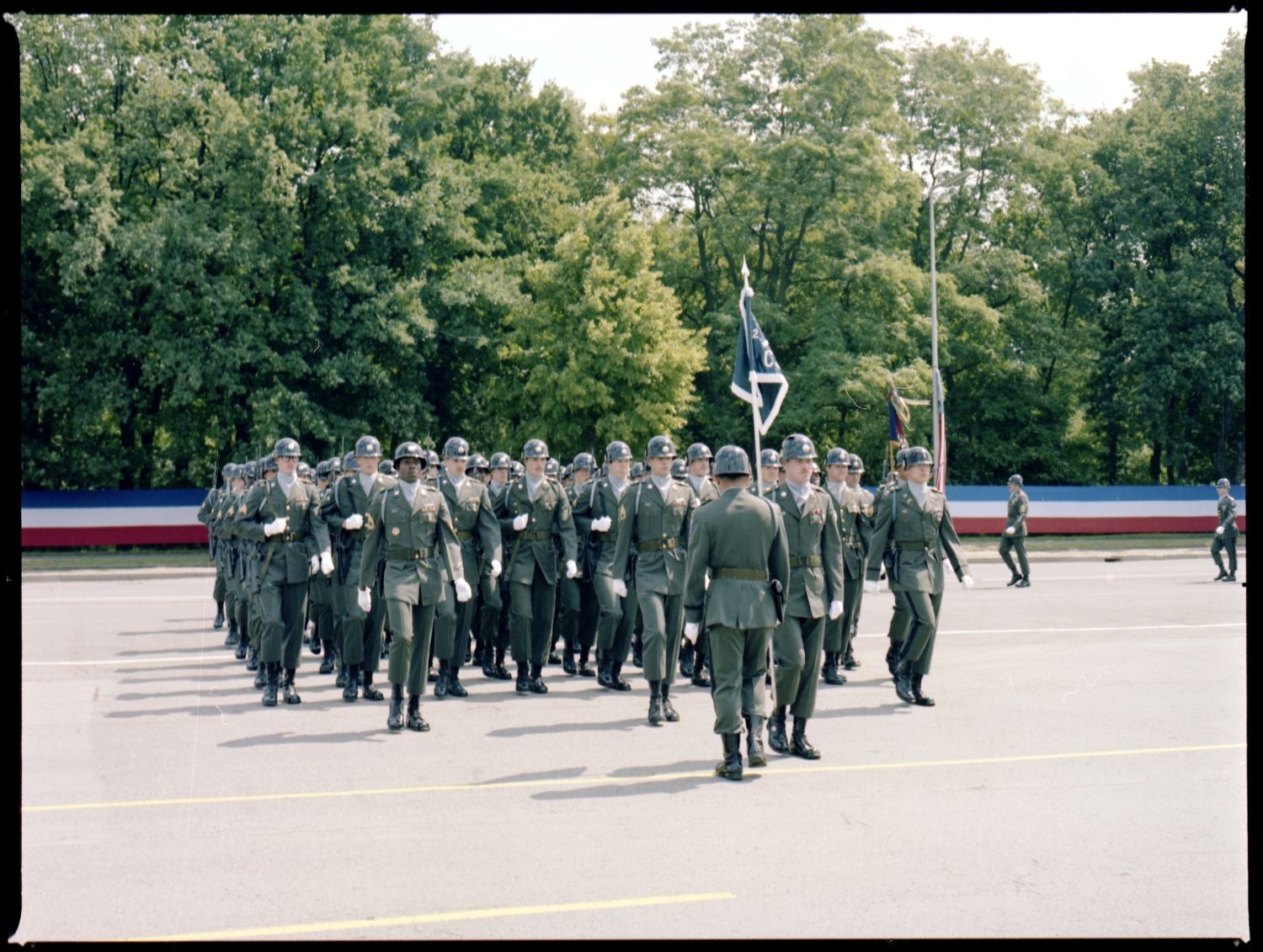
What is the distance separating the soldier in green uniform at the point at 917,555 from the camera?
11.2 m

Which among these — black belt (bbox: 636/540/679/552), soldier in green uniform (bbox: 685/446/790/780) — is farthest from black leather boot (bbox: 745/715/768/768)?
black belt (bbox: 636/540/679/552)

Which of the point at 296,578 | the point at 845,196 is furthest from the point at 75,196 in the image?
the point at 296,578

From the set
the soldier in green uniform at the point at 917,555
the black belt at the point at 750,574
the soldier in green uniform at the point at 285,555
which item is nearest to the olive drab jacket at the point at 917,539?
the soldier in green uniform at the point at 917,555

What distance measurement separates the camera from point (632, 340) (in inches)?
1391

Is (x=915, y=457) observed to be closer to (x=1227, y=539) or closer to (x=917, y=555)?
(x=917, y=555)

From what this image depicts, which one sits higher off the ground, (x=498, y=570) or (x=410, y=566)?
(x=410, y=566)

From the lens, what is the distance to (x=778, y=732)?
9367mm

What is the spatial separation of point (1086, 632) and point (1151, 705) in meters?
5.07

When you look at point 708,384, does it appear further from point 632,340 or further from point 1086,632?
point 1086,632

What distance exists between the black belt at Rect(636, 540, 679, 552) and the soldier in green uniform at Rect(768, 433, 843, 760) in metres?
1.13

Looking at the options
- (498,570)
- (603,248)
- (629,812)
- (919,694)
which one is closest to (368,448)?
(498,570)

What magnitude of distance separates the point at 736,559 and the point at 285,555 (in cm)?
470

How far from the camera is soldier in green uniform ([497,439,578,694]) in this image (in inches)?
490

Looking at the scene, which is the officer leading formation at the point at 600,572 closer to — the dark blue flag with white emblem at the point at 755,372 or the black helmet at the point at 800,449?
the black helmet at the point at 800,449
